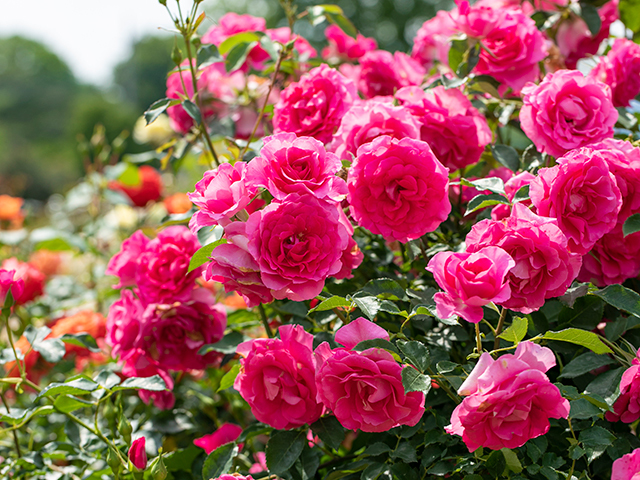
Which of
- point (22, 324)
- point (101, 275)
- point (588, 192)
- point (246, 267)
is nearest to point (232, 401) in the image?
point (246, 267)

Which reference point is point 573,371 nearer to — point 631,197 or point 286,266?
point 631,197

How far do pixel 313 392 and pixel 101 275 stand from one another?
4.92 feet

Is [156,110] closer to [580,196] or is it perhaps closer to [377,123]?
[377,123]

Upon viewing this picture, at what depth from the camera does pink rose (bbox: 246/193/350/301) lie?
2.27 ft

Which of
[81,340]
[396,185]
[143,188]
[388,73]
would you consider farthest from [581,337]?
[143,188]

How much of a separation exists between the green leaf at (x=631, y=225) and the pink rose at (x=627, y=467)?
0.30 metres

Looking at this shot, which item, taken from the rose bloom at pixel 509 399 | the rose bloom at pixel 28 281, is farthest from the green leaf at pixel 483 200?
the rose bloom at pixel 28 281

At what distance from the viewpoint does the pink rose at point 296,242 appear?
2.27ft

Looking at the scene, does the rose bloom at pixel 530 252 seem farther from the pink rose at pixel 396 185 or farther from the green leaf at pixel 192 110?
the green leaf at pixel 192 110

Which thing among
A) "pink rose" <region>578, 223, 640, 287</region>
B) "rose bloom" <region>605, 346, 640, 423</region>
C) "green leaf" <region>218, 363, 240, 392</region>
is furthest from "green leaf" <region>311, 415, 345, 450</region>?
"pink rose" <region>578, 223, 640, 287</region>

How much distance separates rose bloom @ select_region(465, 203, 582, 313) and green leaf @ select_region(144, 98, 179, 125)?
1.90ft

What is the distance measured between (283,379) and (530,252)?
400 millimetres

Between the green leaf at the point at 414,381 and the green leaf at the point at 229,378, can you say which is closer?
the green leaf at the point at 414,381

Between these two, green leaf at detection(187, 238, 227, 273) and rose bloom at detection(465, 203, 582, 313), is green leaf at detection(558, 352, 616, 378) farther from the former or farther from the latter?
green leaf at detection(187, 238, 227, 273)
